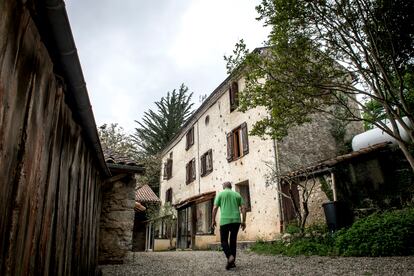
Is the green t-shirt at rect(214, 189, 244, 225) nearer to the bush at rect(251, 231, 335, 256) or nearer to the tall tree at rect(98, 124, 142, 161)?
the bush at rect(251, 231, 335, 256)

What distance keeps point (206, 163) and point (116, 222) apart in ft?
34.9

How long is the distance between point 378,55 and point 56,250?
21.7ft

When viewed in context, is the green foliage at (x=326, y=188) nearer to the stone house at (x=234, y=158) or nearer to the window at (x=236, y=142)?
the stone house at (x=234, y=158)

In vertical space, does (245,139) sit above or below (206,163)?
above

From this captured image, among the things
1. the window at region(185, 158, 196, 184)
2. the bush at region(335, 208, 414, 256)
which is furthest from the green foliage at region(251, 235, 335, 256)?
the window at region(185, 158, 196, 184)

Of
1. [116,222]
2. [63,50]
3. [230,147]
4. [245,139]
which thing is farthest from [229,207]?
[230,147]

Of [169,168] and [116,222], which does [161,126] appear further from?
[116,222]

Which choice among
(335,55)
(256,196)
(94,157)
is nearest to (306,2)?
(335,55)

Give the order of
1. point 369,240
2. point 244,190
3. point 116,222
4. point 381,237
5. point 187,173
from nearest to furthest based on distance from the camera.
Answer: point 381,237
point 369,240
point 116,222
point 244,190
point 187,173

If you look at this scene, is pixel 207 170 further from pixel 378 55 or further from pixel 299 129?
pixel 378 55

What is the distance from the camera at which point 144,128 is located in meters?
28.2

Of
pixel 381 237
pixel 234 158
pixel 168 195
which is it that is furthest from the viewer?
pixel 168 195

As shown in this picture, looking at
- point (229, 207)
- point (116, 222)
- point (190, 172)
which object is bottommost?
point (116, 222)

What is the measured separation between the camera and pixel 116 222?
23.8ft
